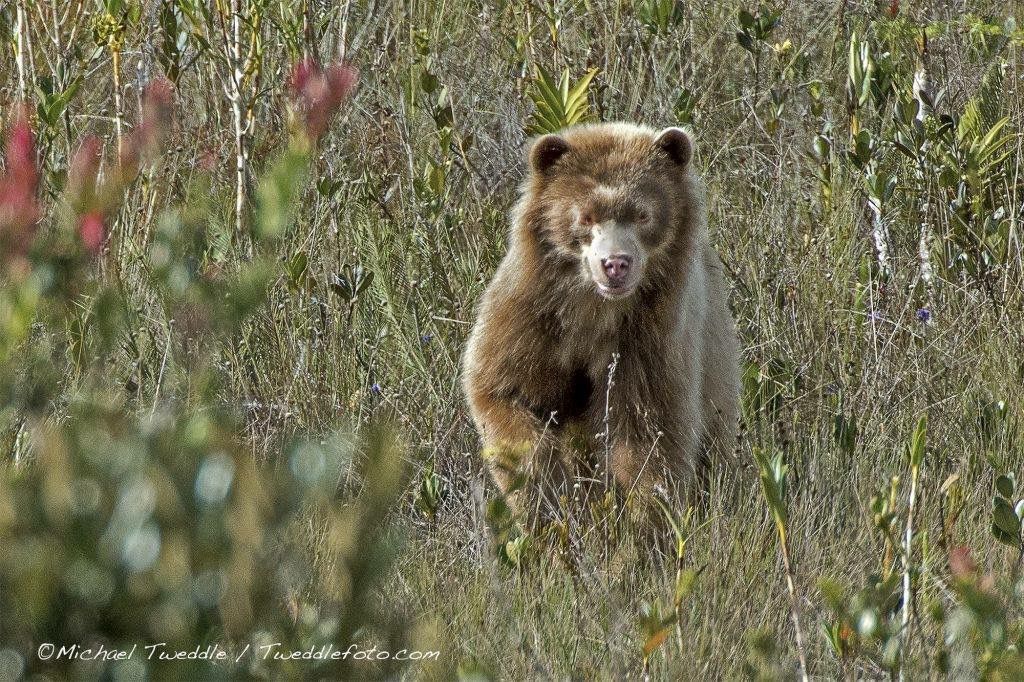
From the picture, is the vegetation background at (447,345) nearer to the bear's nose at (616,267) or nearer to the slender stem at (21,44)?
the slender stem at (21,44)

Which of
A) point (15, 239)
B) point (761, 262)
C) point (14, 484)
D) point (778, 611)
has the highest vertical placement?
point (15, 239)

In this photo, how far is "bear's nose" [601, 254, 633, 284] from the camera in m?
4.53

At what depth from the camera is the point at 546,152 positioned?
4.89 m

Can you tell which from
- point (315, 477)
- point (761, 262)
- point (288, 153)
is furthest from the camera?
point (761, 262)

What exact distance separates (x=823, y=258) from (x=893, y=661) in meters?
3.42

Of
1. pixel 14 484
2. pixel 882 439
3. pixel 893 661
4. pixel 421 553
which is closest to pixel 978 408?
pixel 882 439

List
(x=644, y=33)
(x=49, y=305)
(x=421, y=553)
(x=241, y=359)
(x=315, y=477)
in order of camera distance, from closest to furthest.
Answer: (x=315, y=477) → (x=49, y=305) → (x=421, y=553) → (x=241, y=359) → (x=644, y=33)

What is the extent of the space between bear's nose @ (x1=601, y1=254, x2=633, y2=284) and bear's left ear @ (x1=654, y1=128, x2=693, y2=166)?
59 centimetres

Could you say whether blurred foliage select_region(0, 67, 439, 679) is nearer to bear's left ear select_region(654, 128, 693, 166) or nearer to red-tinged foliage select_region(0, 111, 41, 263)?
red-tinged foliage select_region(0, 111, 41, 263)

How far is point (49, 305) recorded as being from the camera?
8.14 feet

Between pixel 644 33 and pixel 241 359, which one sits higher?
pixel 644 33

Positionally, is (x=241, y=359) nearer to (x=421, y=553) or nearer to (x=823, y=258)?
(x=421, y=553)

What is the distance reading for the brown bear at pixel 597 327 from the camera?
4758 millimetres

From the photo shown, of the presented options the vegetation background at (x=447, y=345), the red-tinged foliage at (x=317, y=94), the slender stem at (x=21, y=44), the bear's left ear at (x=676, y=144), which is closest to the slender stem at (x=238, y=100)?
the vegetation background at (x=447, y=345)
